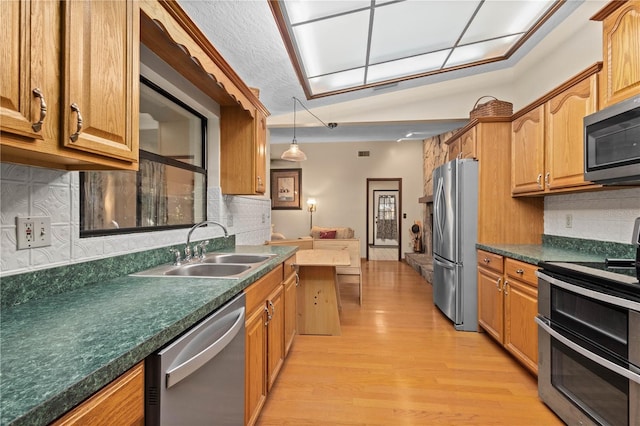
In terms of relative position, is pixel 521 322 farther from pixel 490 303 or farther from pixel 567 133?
pixel 567 133

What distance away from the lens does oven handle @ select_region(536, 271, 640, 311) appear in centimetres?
123

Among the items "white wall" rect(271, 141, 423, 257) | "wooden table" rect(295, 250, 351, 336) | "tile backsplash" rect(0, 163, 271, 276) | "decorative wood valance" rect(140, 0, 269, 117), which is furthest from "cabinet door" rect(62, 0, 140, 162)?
"white wall" rect(271, 141, 423, 257)

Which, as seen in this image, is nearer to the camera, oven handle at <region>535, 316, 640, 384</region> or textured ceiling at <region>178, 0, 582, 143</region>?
oven handle at <region>535, 316, 640, 384</region>

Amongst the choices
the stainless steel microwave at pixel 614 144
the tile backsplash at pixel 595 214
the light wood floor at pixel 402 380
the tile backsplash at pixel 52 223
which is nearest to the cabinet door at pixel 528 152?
the tile backsplash at pixel 595 214

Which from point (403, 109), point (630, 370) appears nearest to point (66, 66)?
point (630, 370)

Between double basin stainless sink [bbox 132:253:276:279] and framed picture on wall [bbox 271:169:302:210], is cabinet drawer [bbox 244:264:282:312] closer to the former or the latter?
double basin stainless sink [bbox 132:253:276:279]

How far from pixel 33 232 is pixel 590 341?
95.5 inches

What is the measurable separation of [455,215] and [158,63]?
2.84m

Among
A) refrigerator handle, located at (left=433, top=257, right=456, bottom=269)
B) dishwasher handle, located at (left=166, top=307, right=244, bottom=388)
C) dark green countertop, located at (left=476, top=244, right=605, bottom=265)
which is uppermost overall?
dark green countertop, located at (left=476, top=244, right=605, bottom=265)

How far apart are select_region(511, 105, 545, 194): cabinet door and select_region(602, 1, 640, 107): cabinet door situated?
67cm

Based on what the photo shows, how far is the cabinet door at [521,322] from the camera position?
78.9 inches

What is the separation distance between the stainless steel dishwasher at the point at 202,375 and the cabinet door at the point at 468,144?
278 centimetres

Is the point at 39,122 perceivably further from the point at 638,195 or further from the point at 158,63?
the point at 638,195

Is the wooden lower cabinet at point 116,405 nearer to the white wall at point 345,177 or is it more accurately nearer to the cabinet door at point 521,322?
the cabinet door at point 521,322
